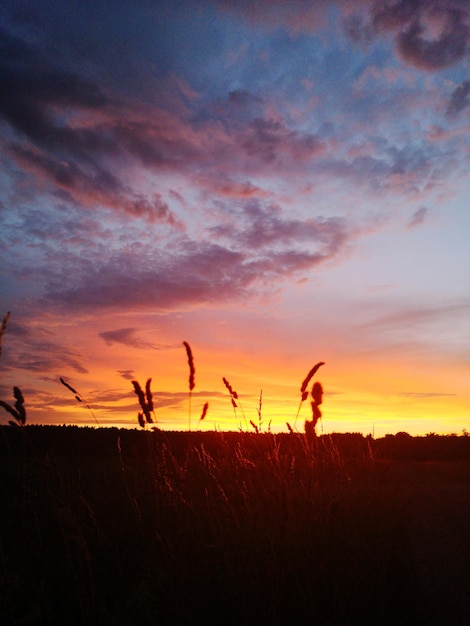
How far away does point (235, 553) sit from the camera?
364 cm

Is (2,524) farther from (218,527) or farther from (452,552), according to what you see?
(452,552)

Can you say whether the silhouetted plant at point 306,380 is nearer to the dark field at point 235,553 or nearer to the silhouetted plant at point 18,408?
the dark field at point 235,553

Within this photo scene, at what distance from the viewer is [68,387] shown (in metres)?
4.37

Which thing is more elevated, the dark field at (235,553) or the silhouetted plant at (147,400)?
the silhouetted plant at (147,400)

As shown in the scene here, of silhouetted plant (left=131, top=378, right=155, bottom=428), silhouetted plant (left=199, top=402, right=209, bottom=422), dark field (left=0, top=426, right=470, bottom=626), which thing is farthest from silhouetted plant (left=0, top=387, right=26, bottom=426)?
silhouetted plant (left=199, top=402, right=209, bottom=422)

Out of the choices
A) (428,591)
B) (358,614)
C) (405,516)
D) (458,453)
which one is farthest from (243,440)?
(458,453)

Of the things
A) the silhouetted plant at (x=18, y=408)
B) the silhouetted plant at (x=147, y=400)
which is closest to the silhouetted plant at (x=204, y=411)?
the silhouetted plant at (x=147, y=400)

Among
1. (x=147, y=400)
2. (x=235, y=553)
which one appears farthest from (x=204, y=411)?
(x=235, y=553)

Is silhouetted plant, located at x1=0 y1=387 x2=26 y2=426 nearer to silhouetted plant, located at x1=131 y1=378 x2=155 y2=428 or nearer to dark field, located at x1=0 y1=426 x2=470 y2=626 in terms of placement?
dark field, located at x1=0 y1=426 x2=470 y2=626

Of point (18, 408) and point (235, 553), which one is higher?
point (18, 408)

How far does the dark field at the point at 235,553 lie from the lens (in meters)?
3.16

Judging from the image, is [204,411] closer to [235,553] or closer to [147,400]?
[147,400]

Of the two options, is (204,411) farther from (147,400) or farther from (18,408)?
(18,408)

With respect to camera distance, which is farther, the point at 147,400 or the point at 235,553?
the point at 147,400
